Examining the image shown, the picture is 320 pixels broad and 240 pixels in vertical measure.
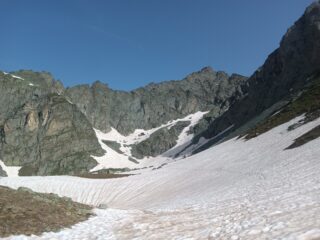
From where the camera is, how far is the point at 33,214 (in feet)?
58.5

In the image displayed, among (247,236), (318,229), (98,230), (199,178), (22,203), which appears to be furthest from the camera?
(199,178)

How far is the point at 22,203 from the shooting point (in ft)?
65.7

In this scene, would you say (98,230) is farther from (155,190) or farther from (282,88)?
(282,88)

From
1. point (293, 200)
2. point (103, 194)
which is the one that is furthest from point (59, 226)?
point (103, 194)

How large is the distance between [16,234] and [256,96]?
181m

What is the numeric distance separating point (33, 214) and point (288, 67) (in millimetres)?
154154

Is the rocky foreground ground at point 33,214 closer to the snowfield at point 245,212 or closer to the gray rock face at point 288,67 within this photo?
the snowfield at point 245,212

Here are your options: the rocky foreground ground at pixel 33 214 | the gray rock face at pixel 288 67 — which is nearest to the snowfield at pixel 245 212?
the rocky foreground ground at pixel 33 214

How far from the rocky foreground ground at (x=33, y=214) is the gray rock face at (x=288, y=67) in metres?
114

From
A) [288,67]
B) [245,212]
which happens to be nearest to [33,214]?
[245,212]

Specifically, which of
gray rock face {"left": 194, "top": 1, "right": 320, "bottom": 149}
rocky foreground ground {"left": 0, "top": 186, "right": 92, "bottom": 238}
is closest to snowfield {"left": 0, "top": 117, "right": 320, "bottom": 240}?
rocky foreground ground {"left": 0, "top": 186, "right": 92, "bottom": 238}

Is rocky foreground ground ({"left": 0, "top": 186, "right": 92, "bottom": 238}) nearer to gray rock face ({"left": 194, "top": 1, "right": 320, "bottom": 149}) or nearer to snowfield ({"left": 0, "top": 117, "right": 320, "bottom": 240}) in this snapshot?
snowfield ({"left": 0, "top": 117, "right": 320, "bottom": 240})

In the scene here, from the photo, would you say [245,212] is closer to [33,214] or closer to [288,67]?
[33,214]

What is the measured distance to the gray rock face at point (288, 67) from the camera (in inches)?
5487
